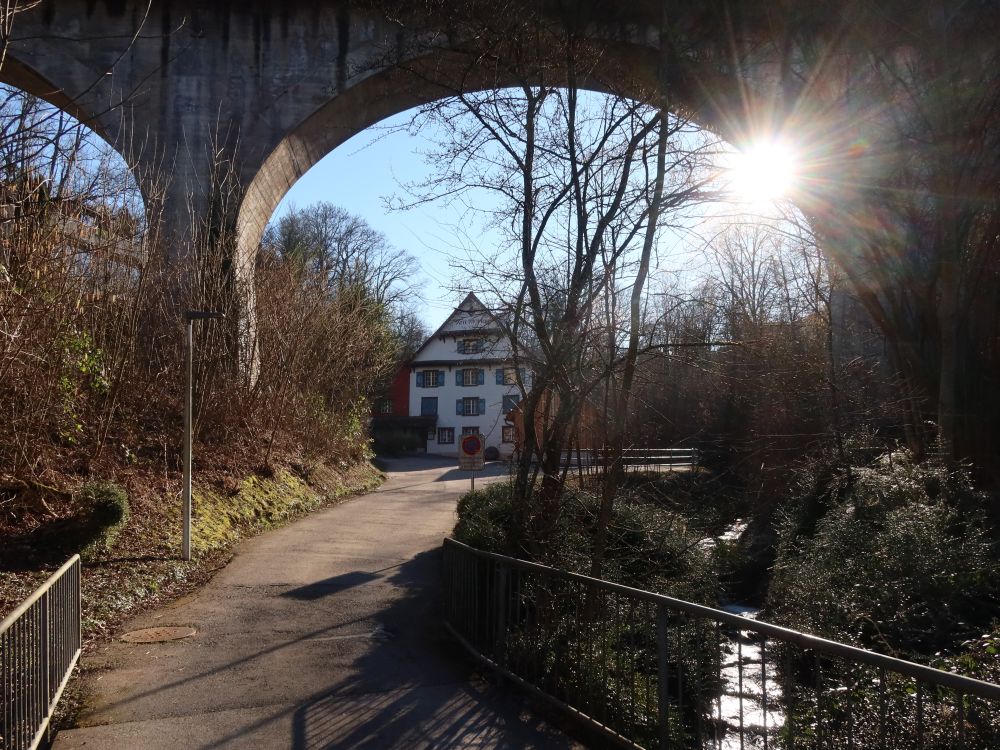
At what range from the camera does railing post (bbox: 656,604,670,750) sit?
482 cm

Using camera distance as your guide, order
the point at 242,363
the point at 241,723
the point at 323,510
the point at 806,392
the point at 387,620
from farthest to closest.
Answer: the point at 323,510 < the point at 242,363 < the point at 806,392 < the point at 387,620 < the point at 241,723

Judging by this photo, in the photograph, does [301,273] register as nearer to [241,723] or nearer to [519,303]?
[519,303]

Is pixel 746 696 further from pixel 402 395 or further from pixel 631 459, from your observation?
pixel 402 395

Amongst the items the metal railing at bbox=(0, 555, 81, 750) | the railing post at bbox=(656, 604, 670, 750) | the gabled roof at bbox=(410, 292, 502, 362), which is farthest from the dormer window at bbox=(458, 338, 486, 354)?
the railing post at bbox=(656, 604, 670, 750)

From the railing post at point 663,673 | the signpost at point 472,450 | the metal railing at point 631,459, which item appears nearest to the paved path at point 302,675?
the railing post at point 663,673

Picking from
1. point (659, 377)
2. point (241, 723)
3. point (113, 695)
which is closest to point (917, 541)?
point (659, 377)

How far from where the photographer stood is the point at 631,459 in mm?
9258

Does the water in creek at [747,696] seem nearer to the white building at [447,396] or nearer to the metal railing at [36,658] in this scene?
the metal railing at [36,658]

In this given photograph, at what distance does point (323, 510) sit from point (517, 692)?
1310 centimetres

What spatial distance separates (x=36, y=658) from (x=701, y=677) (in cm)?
364

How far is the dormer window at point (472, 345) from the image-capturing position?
9.56m

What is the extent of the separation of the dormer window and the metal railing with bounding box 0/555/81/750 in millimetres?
4622

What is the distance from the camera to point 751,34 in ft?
32.2

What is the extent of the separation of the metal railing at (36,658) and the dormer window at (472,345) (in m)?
4.62
